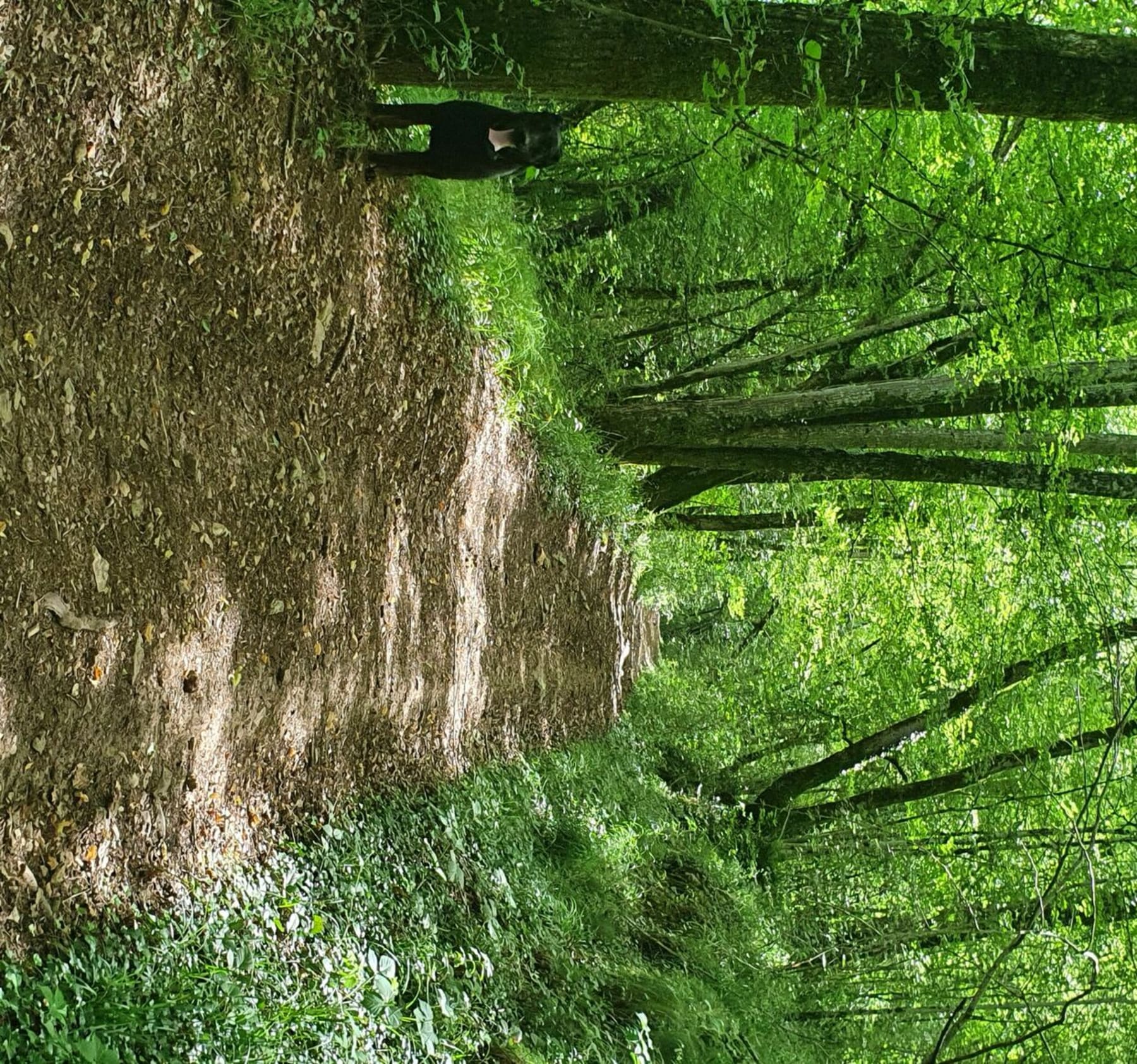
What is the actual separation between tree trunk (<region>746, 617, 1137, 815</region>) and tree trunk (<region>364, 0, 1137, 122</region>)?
415 cm

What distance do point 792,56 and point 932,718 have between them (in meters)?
7.35

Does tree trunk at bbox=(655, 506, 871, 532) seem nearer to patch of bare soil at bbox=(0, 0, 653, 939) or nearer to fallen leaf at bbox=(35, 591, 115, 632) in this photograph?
patch of bare soil at bbox=(0, 0, 653, 939)

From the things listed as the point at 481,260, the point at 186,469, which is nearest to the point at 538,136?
the point at 481,260

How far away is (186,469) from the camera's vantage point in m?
3.53

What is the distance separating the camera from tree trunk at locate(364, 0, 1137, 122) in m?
3.47

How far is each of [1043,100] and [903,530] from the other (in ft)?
22.0

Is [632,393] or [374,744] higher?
[632,393]

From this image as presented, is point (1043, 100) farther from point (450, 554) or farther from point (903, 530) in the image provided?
point (903, 530)

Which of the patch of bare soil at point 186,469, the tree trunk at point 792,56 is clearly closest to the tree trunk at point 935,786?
the tree trunk at point 792,56

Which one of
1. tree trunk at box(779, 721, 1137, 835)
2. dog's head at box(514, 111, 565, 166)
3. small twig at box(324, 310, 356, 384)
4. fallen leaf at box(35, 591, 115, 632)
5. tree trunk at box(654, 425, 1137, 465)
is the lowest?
tree trunk at box(779, 721, 1137, 835)

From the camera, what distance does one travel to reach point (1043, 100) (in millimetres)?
3543

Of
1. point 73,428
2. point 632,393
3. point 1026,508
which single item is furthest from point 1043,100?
point 632,393

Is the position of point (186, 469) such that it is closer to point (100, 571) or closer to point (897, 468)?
point (100, 571)

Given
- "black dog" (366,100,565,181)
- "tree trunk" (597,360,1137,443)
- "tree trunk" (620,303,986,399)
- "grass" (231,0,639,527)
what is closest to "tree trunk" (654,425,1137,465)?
"tree trunk" (597,360,1137,443)
